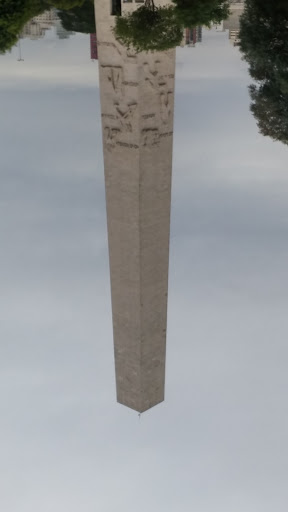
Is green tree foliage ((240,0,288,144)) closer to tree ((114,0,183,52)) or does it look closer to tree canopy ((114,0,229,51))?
tree canopy ((114,0,229,51))

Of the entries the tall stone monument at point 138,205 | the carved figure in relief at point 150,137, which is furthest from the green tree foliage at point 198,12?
the carved figure in relief at point 150,137

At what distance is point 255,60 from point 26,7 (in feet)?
37.0

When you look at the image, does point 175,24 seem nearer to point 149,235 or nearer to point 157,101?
point 157,101

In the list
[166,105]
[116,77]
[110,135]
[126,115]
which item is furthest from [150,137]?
[116,77]

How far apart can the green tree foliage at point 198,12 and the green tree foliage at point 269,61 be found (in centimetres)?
344

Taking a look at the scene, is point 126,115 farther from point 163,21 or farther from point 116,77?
point 163,21

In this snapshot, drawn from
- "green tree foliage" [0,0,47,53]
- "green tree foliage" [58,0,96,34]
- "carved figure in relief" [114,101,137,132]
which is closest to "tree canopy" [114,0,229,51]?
"carved figure in relief" [114,101,137,132]

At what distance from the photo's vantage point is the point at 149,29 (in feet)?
80.6

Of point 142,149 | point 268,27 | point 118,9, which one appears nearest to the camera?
point 142,149

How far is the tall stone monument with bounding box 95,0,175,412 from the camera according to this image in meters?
20.7

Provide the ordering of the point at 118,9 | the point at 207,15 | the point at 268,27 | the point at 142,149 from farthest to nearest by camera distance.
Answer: the point at 268,27 → the point at 207,15 → the point at 118,9 → the point at 142,149

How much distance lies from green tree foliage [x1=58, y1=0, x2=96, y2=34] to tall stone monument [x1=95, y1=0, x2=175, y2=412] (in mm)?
23679

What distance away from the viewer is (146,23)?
25.8 metres

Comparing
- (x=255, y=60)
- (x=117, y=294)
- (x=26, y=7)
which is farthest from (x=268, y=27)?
(x=117, y=294)
